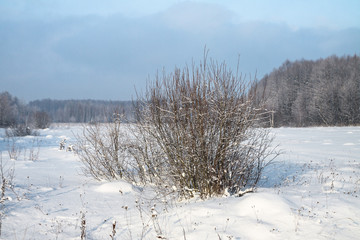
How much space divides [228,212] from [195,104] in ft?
6.72

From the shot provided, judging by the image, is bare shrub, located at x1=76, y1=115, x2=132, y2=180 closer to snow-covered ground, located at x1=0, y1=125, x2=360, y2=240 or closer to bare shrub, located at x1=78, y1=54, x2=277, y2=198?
snow-covered ground, located at x1=0, y1=125, x2=360, y2=240

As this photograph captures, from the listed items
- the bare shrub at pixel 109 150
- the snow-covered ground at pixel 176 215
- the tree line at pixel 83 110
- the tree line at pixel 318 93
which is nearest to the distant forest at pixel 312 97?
the tree line at pixel 318 93

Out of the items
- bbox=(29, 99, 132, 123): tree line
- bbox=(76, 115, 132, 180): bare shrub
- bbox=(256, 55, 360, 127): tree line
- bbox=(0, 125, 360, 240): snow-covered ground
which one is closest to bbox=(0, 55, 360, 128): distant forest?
bbox=(256, 55, 360, 127): tree line

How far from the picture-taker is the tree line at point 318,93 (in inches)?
1394

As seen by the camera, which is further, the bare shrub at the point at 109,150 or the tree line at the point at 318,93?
the tree line at the point at 318,93

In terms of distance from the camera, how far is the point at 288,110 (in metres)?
46.9

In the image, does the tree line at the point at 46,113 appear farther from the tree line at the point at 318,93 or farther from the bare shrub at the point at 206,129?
the tree line at the point at 318,93

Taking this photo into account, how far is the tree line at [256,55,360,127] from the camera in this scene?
3541cm

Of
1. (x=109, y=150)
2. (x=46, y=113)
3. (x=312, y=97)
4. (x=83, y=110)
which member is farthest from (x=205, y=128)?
(x=83, y=110)

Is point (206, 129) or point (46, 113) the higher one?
point (46, 113)

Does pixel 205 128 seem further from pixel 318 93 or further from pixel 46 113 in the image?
pixel 318 93

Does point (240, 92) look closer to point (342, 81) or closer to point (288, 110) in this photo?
point (342, 81)

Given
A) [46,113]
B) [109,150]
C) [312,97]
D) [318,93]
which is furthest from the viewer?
[312,97]

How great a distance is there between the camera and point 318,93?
39906mm
